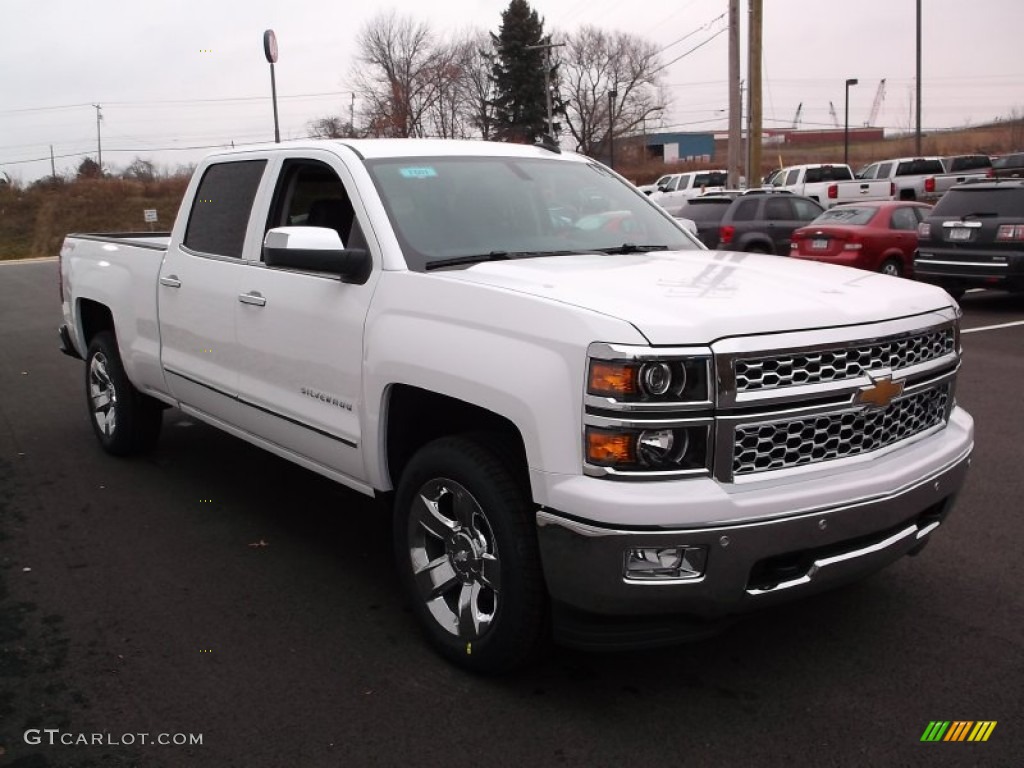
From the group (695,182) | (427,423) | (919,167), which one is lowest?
(427,423)

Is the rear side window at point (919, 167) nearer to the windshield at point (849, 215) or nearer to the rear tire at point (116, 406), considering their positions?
the windshield at point (849, 215)

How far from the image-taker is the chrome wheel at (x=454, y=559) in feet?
11.1

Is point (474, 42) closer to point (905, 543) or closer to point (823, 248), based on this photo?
point (823, 248)

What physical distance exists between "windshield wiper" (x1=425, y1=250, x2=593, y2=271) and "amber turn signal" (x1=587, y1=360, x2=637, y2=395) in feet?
3.79

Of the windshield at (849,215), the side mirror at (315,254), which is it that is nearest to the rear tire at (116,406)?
the side mirror at (315,254)

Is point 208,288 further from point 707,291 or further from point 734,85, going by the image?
point 734,85

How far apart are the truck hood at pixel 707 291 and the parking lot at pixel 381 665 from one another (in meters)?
1.29

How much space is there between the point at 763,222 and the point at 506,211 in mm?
14460

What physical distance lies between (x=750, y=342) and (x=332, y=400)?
1865 mm

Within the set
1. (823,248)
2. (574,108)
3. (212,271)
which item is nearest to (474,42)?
(574,108)

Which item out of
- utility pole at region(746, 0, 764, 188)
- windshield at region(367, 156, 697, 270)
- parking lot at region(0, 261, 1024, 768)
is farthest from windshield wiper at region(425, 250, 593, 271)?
utility pole at region(746, 0, 764, 188)

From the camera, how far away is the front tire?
3.20 metres

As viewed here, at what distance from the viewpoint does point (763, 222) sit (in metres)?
17.9

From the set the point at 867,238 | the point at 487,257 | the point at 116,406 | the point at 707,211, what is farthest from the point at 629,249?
the point at 707,211
